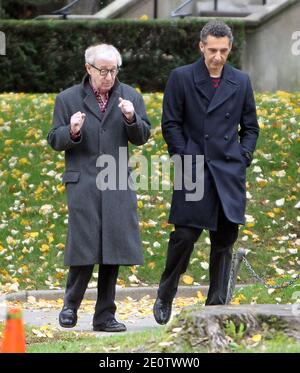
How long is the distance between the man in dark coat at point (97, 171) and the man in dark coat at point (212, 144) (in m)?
0.28

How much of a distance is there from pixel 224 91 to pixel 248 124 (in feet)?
1.02

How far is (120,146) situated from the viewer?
956 centimetres

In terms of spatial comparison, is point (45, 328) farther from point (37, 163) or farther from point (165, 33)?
point (165, 33)

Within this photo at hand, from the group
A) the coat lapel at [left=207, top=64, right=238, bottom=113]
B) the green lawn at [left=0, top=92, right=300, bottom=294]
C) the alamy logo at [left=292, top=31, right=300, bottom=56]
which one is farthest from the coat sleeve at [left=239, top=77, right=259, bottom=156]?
the alamy logo at [left=292, top=31, right=300, bottom=56]

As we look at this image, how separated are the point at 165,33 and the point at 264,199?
5.53m

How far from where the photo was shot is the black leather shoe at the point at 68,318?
31.3 feet

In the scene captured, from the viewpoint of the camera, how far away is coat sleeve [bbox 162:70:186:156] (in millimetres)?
9359

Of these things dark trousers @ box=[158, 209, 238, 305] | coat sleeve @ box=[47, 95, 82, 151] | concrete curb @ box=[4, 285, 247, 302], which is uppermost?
coat sleeve @ box=[47, 95, 82, 151]

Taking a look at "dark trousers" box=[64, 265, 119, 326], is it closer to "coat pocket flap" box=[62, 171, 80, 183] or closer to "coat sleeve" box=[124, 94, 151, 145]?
"coat pocket flap" box=[62, 171, 80, 183]

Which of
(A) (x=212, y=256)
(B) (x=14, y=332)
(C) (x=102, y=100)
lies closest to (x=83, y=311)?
(A) (x=212, y=256)

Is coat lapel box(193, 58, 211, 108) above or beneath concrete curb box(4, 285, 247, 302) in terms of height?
above

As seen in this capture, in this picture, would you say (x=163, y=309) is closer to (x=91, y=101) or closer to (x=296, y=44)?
(x=91, y=101)

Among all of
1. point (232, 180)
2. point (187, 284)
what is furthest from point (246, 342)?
point (187, 284)

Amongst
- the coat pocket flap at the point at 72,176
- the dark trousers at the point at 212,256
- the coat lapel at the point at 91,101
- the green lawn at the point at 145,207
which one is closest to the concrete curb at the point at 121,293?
the green lawn at the point at 145,207
